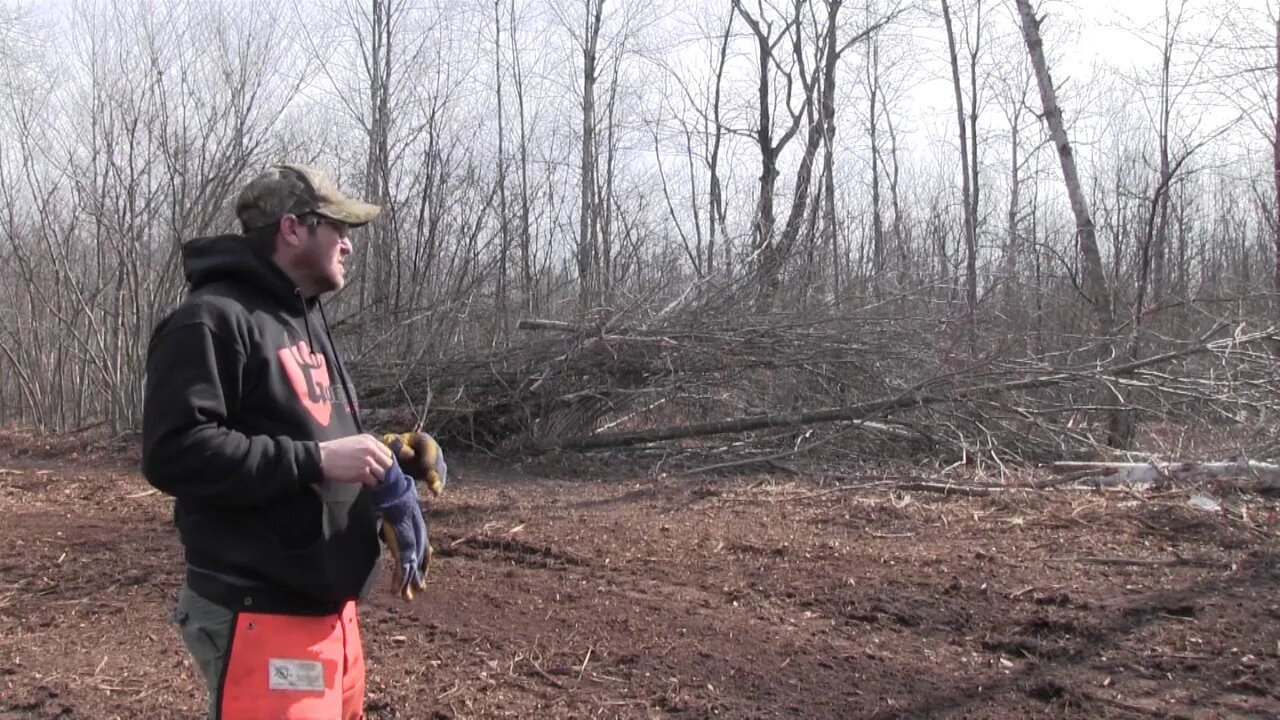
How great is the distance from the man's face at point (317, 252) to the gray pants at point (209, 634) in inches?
24.4

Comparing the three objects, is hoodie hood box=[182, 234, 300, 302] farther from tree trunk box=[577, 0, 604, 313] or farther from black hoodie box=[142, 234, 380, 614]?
tree trunk box=[577, 0, 604, 313]

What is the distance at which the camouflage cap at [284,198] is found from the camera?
1847mm

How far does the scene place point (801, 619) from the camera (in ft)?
12.9

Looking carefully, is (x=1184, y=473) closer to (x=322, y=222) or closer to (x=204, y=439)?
(x=322, y=222)

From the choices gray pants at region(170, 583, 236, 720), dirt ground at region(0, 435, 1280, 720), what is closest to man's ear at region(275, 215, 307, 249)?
gray pants at region(170, 583, 236, 720)

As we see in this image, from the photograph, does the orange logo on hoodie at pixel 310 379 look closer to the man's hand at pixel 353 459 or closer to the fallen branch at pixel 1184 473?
the man's hand at pixel 353 459

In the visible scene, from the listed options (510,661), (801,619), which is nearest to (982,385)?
(801,619)

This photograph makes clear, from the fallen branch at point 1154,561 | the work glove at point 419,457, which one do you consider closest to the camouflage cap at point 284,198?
the work glove at point 419,457

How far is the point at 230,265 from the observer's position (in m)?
1.79

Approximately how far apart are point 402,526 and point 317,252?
0.56m

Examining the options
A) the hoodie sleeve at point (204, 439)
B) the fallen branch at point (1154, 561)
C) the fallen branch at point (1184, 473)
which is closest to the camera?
the hoodie sleeve at point (204, 439)

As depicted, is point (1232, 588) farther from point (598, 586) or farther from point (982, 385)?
point (982, 385)

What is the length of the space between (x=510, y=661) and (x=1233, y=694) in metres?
2.42

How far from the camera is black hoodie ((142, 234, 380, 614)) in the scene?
1583mm
